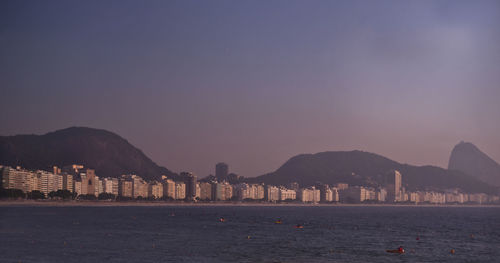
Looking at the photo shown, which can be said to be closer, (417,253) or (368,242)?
(417,253)

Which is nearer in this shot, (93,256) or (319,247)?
(93,256)

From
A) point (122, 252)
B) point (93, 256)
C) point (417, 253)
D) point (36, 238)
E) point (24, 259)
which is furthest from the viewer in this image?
point (36, 238)

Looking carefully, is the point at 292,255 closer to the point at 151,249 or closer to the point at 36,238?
the point at 151,249

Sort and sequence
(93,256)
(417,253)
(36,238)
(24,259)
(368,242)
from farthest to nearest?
(368,242) < (36,238) < (417,253) < (93,256) < (24,259)

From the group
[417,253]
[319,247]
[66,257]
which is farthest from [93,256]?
[417,253]

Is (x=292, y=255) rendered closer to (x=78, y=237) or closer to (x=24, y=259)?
(x=24, y=259)

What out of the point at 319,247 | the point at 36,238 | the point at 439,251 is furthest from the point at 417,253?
the point at 36,238

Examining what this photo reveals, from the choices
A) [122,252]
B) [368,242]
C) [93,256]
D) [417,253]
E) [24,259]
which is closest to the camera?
[24,259]

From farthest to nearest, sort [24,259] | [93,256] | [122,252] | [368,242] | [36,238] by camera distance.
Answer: [368,242], [36,238], [122,252], [93,256], [24,259]
